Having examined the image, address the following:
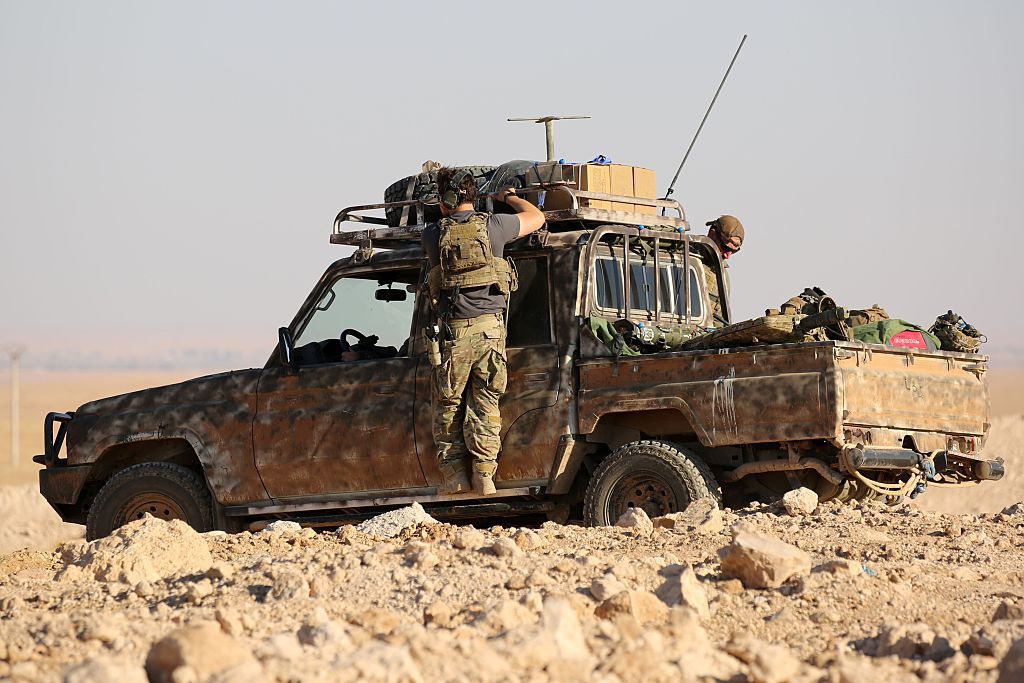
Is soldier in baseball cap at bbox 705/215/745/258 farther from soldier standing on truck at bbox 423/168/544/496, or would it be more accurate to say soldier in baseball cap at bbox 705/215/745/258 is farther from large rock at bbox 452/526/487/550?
large rock at bbox 452/526/487/550

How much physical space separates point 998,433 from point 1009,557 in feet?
59.3

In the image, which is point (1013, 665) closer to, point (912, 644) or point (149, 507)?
point (912, 644)

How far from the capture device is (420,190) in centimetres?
906

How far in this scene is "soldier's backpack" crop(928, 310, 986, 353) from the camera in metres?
8.52

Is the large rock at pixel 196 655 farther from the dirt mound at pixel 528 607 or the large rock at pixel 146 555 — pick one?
the large rock at pixel 146 555

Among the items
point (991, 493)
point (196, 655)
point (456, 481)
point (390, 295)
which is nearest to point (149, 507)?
point (390, 295)

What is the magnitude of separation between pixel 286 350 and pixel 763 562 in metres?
4.05

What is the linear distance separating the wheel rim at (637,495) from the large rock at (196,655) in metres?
3.91

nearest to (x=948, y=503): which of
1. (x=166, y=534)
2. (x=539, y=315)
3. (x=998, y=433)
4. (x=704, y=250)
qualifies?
(x=998, y=433)

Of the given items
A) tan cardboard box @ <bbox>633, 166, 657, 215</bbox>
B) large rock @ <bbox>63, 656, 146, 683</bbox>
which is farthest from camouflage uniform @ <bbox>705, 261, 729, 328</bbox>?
large rock @ <bbox>63, 656, 146, 683</bbox>

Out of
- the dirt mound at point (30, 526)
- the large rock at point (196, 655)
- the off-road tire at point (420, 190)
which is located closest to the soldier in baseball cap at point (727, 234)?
the off-road tire at point (420, 190)

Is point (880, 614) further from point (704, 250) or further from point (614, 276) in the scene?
point (704, 250)

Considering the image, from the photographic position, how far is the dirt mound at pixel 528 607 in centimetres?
418

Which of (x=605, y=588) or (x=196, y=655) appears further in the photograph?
(x=605, y=588)
